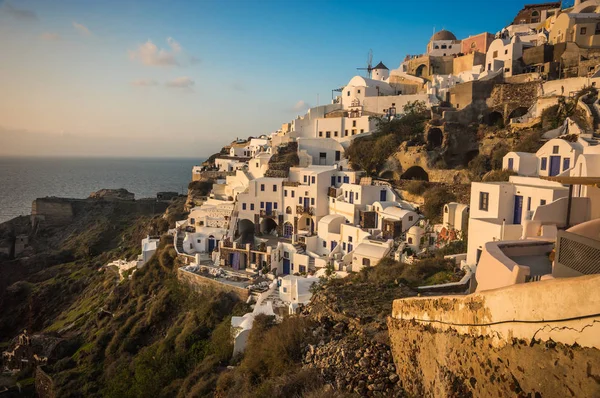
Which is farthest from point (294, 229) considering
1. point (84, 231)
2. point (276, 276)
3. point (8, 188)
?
point (8, 188)

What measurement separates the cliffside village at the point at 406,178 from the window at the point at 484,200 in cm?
4

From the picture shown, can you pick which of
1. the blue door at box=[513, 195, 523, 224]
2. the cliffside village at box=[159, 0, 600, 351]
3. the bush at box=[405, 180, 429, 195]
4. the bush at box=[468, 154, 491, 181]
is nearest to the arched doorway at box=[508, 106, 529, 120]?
the cliffside village at box=[159, 0, 600, 351]

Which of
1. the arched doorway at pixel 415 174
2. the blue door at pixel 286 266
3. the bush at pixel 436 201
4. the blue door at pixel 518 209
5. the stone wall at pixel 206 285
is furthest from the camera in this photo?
the arched doorway at pixel 415 174

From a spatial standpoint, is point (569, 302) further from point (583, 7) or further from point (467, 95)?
point (583, 7)

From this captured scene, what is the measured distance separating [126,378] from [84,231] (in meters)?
34.7

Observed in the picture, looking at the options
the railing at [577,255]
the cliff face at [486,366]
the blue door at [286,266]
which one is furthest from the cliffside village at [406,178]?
the cliff face at [486,366]

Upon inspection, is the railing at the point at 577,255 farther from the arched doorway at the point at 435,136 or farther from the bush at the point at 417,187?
the arched doorway at the point at 435,136

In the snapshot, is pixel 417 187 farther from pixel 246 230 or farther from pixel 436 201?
pixel 246 230

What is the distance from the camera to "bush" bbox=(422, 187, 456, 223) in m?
22.3

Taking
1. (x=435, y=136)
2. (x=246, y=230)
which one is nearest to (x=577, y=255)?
(x=435, y=136)

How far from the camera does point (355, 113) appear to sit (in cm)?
3469

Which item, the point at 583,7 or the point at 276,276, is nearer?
the point at 276,276

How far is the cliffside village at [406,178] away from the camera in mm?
15359

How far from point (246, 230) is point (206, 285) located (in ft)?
22.5
